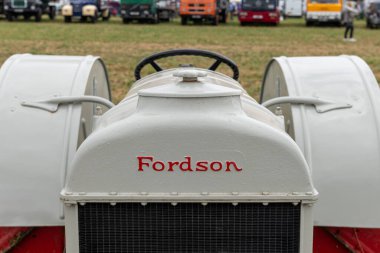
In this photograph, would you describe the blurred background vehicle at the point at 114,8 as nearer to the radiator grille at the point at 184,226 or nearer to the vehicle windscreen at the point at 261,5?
the vehicle windscreen at the point at 261,5

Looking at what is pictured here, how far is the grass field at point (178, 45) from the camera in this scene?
15.7 m

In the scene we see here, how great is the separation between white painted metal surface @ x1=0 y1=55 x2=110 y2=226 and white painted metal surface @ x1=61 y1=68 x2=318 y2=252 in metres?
0.65

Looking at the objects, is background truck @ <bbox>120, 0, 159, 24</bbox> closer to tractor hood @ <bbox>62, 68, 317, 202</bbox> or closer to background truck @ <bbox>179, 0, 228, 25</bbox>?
background truck @ <bbox>179, 0, 228, 25</bbox>

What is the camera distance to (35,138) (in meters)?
3.45

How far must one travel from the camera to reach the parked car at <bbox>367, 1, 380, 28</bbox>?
1315 inches

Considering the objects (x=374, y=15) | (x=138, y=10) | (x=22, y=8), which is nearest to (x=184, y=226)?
(x=138, y=10)

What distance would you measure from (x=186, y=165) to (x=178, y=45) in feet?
64.2

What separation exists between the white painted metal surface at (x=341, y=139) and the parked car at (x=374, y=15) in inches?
1218

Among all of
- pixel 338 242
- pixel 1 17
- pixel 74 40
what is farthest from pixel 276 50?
pixel 1 17

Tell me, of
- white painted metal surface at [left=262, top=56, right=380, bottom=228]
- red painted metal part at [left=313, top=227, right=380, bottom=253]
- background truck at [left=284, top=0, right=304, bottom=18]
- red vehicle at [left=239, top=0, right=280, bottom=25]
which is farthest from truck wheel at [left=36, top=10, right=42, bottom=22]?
red painted metal part at [left=313, top=227, right=380, bottom=253]

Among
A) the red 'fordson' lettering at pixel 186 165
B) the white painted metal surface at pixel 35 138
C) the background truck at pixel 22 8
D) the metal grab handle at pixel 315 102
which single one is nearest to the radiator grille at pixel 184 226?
the red 'fordson' lettering at pixel 186 165

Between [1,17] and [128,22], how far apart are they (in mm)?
7764

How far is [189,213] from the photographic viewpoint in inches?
105

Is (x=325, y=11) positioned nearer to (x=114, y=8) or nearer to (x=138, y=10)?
(x=138, y=10)
